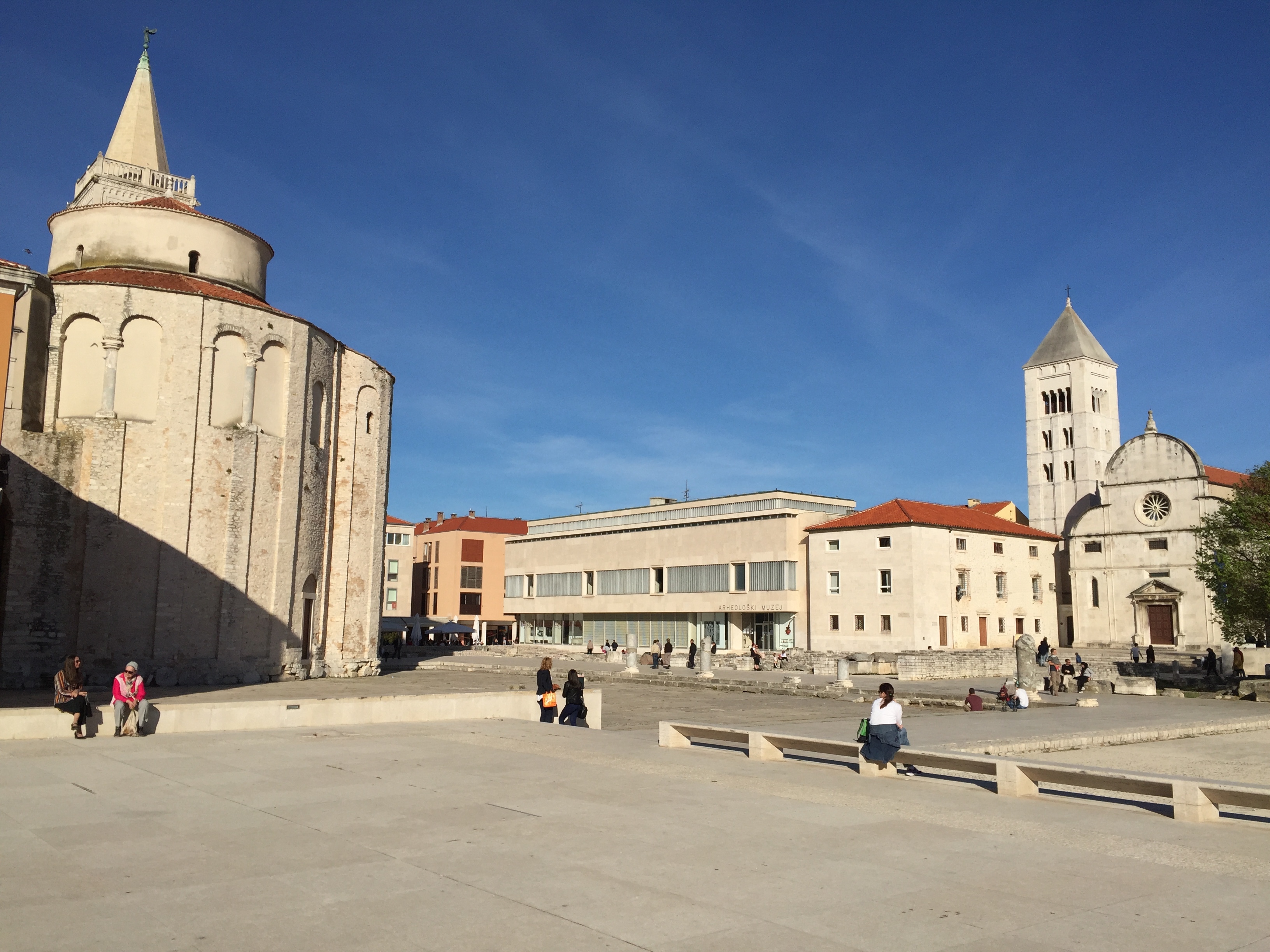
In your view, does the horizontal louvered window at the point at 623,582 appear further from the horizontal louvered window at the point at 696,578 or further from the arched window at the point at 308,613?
the arched window at the point at 308,613

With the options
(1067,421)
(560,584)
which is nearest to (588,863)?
(560,584)

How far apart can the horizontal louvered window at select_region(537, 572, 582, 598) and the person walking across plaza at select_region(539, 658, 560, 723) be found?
172 ft

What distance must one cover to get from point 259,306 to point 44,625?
45.6ft

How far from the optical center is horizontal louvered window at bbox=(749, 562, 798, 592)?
5834cm

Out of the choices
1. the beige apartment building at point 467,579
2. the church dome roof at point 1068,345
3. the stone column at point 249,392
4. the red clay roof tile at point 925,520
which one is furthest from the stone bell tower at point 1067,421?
the stone column at point 249,392

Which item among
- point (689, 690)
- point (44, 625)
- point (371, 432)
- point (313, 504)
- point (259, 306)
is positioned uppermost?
point (259, 306)

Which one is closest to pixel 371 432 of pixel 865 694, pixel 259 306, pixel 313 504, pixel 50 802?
pixel 313 504

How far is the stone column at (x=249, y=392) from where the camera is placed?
3791 cm

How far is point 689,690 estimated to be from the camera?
36.2 meters

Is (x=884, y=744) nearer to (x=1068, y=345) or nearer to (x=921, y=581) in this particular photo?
(x=921, y=581)

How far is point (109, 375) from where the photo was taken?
35500mm

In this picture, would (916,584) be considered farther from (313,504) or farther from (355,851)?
(355,851)

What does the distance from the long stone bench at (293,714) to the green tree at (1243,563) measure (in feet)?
99.3

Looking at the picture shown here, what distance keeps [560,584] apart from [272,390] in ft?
126
